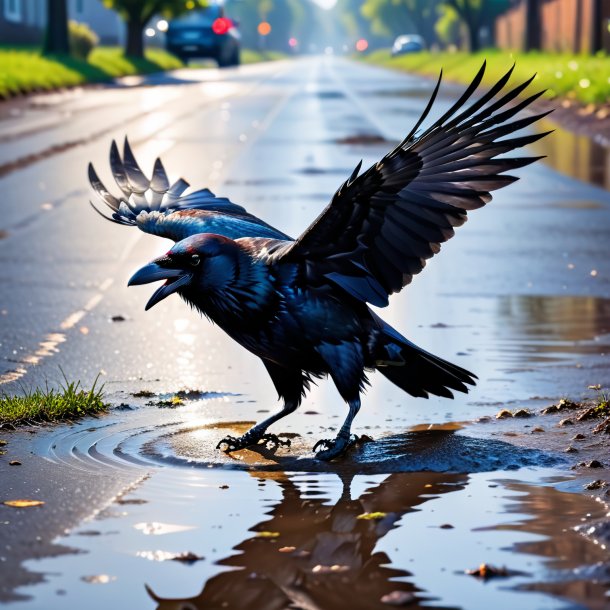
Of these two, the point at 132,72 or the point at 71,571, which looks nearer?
the point at 71,571

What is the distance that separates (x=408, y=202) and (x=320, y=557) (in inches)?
72.1

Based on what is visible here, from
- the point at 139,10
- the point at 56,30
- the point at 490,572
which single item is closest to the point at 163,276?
the point at 490,572

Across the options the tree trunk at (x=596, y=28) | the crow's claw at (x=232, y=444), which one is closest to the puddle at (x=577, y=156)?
the crow's claw at (x=232, y=444)

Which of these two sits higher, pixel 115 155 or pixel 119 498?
pixel 115 155

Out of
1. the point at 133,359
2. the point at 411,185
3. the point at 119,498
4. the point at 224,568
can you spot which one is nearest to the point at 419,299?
the point at 133,359

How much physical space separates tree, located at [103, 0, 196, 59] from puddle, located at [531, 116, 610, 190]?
32766 mm

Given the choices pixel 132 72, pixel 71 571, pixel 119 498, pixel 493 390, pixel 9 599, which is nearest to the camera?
pixel 9 599

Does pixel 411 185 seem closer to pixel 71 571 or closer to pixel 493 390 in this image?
pixel 493 390

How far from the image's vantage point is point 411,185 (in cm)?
593

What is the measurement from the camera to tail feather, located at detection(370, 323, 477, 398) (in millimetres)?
6105

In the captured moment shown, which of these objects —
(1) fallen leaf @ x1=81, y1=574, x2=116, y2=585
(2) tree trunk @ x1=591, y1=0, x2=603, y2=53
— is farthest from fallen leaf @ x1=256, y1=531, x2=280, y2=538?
(2) tree trunk @ x1=591, y1=0, x2=603, y2=53

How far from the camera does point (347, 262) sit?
5.72 metres

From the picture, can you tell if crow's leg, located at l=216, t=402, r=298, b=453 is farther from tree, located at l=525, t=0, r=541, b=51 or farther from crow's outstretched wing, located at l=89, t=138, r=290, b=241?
tree, located at l=525, t=0, r=541, b=51

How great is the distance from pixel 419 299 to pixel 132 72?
4489 centimetres
